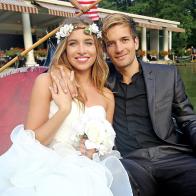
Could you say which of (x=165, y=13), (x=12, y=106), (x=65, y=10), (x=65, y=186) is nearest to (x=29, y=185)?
(x=65, y=186)

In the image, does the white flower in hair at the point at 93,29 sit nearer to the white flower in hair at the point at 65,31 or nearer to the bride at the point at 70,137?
the bride at the point at 70,137

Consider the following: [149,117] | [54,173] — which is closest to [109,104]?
[149,117]

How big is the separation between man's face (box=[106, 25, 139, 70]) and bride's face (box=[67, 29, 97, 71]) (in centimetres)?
19

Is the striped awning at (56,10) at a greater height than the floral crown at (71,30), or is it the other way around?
the striped awning at (56,10)

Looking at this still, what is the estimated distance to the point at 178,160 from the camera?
97.7 inches

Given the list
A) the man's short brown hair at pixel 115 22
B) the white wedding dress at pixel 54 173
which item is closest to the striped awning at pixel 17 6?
the man's short brown hair at pixel 115 22

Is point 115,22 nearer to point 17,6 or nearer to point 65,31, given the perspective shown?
point 65,31

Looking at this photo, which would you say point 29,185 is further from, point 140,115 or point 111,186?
point 140,115

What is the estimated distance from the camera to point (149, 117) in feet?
8.36

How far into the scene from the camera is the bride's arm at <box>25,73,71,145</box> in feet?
7.33

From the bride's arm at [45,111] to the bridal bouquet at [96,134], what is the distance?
0.21 meters

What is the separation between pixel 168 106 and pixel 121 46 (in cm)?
56

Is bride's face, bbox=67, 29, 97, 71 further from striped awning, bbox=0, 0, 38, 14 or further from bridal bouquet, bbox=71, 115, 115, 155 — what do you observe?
striped awning, bbox=0, 0, 38, 14

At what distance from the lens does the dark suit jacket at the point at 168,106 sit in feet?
8.25
